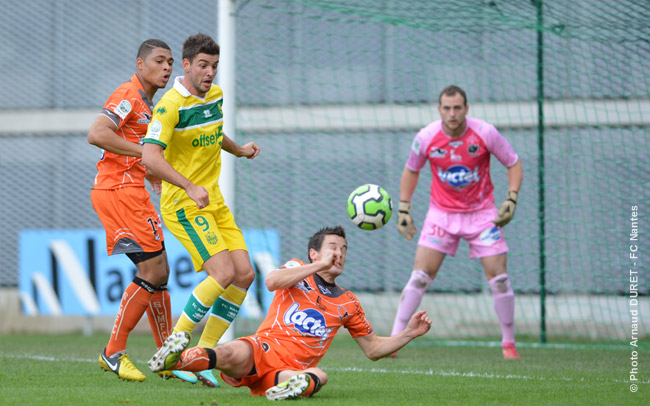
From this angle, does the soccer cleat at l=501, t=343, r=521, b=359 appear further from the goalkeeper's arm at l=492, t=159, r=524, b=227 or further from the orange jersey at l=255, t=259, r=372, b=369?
the orange jersey at l=255, t=259, r=372, b=369

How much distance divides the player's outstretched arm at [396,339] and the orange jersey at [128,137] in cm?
171

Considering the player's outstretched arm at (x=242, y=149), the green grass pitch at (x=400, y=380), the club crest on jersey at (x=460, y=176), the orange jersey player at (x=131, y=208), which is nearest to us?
the green grass pitch at (x=400, y=380)

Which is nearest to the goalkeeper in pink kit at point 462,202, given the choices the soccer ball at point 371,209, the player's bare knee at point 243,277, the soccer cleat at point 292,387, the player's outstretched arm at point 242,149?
the soccer ball at point 371,209

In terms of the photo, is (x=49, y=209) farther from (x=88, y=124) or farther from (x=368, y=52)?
(x=368, y=52)

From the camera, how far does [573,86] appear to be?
28.4ft

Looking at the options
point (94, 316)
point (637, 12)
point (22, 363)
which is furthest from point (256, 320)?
point (637, 12)

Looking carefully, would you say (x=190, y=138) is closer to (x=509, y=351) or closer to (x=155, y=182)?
(x=155, y=182)

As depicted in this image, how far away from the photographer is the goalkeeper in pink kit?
6410mm

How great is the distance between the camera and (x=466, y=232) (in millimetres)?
6477

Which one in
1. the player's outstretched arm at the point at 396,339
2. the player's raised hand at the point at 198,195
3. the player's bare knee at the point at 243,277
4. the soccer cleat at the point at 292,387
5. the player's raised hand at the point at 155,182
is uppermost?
the player's raised hand at the point at 155,182

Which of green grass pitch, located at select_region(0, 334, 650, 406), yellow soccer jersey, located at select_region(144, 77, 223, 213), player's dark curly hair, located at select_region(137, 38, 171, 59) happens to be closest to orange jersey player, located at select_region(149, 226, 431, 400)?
green grass pitch, located at select_region(0, 334, 650, 406)

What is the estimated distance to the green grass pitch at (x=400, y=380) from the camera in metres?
3.88

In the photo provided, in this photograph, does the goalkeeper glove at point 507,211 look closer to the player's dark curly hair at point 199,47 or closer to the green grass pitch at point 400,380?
the green grass pitch at point 400,380

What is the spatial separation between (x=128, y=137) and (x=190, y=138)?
536 millimetres
